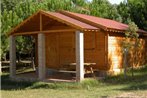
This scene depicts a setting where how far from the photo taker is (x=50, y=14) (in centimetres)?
1842

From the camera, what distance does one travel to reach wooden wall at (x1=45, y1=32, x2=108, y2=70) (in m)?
20.2

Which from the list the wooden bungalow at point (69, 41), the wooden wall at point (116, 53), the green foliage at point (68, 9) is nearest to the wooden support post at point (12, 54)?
the wooden bungalow at point (69, 41)

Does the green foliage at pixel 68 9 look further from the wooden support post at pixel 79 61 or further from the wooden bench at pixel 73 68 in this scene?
the wooden support post at pixel 79 61

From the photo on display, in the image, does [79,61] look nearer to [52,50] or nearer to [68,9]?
[52,50]

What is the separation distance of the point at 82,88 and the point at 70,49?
531cm

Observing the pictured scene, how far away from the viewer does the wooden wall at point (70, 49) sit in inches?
794

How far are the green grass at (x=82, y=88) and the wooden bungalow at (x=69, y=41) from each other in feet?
4.43

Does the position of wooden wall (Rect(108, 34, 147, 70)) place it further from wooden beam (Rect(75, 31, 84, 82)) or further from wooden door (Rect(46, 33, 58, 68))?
wooden door (Rect(46, 33, 58, 68))

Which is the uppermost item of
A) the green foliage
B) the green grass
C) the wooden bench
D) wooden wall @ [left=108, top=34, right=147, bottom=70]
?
the green foliage

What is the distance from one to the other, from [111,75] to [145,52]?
6.71m

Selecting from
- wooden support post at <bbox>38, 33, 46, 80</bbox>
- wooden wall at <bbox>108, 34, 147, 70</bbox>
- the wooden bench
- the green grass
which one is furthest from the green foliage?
wooden wall at <bbox>108, 34, 147, 70</bbox>

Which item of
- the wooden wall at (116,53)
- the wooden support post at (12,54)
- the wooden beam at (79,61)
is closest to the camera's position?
the wooden beam at (79,61)

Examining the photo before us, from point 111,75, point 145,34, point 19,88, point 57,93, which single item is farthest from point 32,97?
point 145,34

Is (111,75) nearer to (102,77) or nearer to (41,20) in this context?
(102,77)
